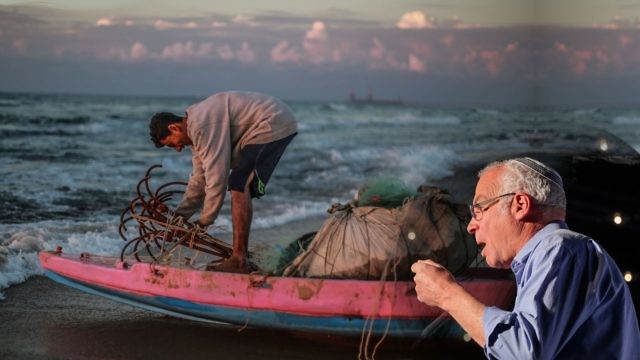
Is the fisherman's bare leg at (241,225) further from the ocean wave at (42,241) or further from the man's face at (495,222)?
the man's face at (495,222)

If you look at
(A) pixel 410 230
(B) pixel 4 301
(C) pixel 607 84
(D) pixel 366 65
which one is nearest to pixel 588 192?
(A) pixel 410 230

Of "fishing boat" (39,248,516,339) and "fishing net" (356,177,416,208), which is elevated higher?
"fishing net" (356,177,416,208)

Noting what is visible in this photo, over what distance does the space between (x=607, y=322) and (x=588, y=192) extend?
305 cm

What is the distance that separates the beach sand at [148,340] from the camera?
163 inches

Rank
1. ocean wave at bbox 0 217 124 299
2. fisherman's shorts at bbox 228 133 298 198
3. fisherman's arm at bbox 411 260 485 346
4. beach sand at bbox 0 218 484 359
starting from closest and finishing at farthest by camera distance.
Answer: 1. fisherman's arm at bbox 411 260 485 346
2. beach sand at bbox 0 218 484 359
3. fisherman's shorts at bbox 228 133 298 198
4. ocean wave at bbox 0 217 124 299

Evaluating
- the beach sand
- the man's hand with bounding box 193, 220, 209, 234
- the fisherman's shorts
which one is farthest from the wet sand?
the fisherman's shorts

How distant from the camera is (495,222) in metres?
1.83

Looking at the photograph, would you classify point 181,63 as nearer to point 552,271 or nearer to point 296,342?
point 296,342

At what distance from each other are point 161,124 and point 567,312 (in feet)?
9.96

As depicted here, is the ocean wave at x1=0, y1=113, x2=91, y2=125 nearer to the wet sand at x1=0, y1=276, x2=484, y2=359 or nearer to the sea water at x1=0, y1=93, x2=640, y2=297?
the sea water at x1=0, y1=93, x2=640, y2=297

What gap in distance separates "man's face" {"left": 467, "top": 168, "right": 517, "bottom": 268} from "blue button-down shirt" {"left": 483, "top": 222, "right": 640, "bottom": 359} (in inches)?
4.3

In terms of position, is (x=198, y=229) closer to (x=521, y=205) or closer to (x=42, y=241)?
(x=521, y=205)

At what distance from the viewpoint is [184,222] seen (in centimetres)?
440

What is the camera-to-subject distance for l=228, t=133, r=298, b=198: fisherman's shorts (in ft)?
14.7
